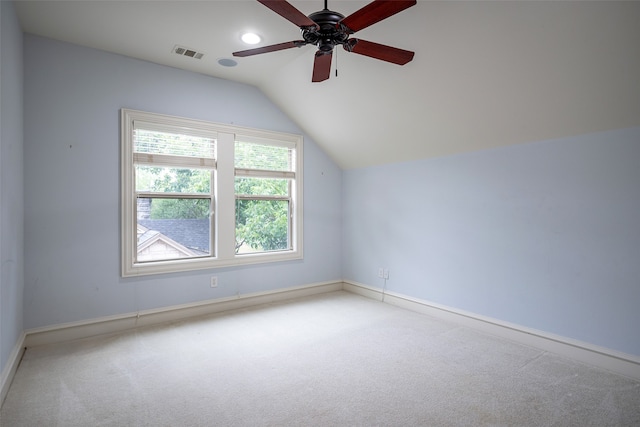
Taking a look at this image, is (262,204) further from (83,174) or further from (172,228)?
(83,174)

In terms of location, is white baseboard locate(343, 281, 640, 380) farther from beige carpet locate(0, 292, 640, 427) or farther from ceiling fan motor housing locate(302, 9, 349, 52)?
ceiling fan motor housing locate(302, 9, 349, 52)

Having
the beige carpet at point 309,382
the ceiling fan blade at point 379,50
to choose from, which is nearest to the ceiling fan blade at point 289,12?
the ceiling fan blade at point 379,50

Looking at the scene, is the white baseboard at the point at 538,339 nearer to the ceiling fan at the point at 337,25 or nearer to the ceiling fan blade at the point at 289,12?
the ceiling fan at the point at 337,25

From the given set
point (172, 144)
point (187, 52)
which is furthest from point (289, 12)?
point (172, 144)

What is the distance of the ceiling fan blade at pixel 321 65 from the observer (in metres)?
2.36

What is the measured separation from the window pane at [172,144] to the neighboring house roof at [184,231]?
0.77m

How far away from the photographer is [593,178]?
9.03ft

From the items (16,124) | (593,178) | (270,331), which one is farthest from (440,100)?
(16,124)

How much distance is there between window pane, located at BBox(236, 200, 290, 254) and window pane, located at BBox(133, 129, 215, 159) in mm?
764

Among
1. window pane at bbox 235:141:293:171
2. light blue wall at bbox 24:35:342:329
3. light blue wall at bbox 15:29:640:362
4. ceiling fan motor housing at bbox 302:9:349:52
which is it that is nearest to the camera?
→ ceiling fan motor housing at bbox 302:9:349:52

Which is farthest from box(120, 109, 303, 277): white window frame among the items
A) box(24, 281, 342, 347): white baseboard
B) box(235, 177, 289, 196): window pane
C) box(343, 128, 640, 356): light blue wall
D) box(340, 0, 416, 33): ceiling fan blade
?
box(340, 0, 416, 33): ceiling fan blade

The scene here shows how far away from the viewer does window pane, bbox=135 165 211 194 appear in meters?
3.70

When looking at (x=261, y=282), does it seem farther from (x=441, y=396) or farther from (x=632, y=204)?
(x=632, y=204)

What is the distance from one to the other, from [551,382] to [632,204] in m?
1.46
